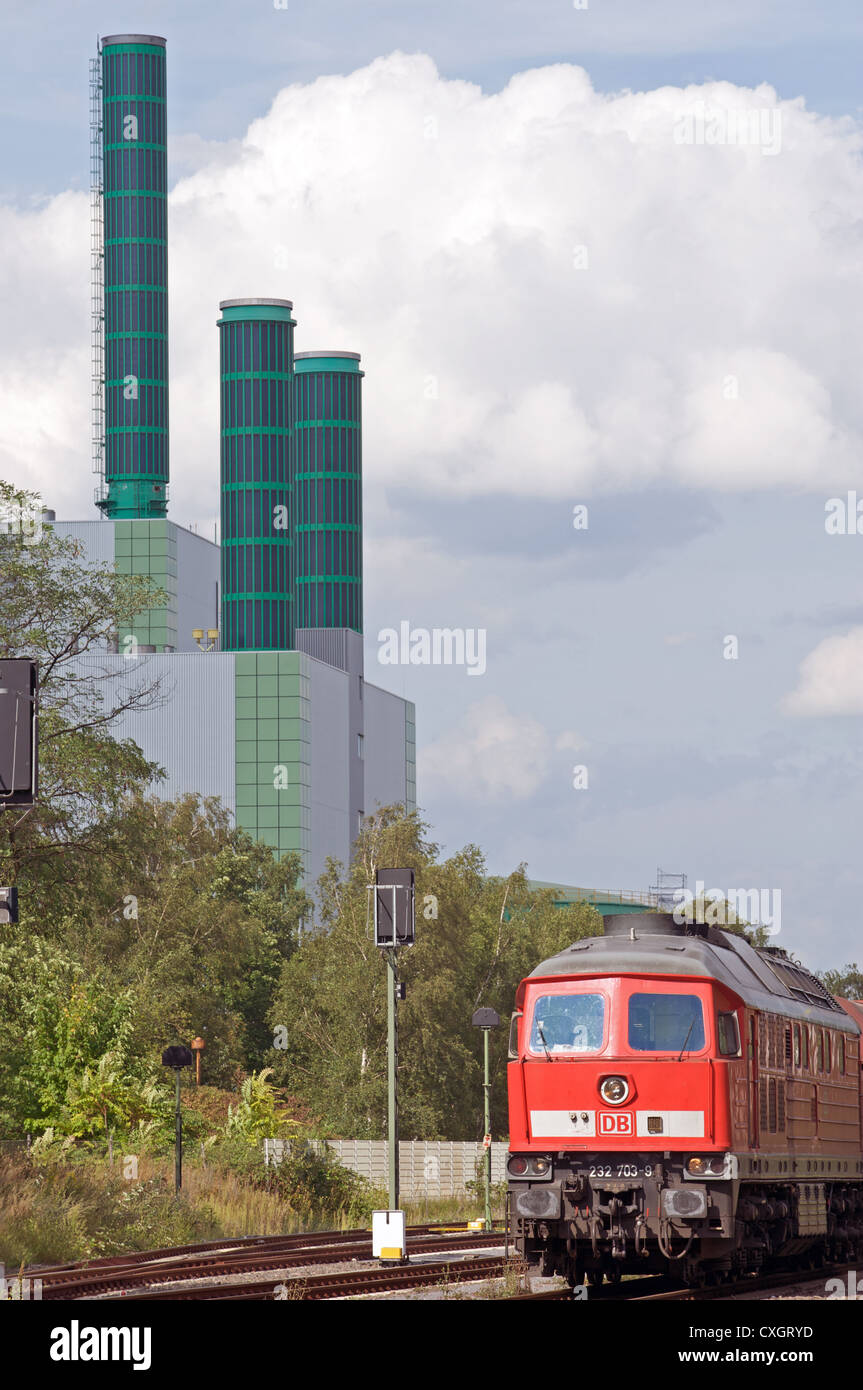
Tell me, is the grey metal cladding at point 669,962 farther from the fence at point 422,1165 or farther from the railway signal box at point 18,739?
the fence at point 422,1165

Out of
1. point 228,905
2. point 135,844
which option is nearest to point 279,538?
point 228,905

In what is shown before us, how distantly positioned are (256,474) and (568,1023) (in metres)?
104

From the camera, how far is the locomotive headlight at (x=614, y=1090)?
21.3 metres

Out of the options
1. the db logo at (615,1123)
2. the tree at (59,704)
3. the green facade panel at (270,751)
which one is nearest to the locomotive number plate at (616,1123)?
→ the db logo at (615,1123)

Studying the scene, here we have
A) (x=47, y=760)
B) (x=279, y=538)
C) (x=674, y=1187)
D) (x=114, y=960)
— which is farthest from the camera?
(x=279, y=538)

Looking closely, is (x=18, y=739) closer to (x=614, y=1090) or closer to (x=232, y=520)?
(x=614, y=1090)

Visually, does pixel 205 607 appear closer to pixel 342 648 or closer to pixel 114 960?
pixel 342 648

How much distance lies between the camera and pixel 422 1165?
52.4 m

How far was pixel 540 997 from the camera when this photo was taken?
22297 millimetres

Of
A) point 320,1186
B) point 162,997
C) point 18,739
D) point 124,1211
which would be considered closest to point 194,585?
point 162,997

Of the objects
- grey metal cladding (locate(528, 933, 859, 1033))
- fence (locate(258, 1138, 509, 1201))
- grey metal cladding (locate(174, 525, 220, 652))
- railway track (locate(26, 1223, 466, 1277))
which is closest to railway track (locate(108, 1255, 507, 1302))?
railway track (locate(26, 1223, 466, 1277))

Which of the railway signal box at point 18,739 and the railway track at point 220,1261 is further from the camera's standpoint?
the railway track at point 220,1261

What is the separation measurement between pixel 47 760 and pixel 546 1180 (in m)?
17.6

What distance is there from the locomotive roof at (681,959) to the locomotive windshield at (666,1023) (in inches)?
12.1
